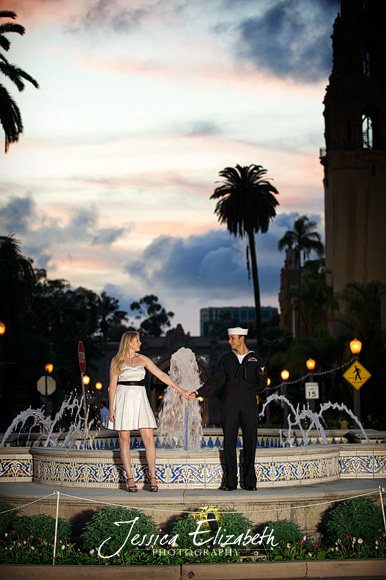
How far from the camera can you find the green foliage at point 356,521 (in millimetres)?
8812

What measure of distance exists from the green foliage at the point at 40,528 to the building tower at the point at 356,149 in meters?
57.5

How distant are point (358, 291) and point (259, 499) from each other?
47705 millimetres

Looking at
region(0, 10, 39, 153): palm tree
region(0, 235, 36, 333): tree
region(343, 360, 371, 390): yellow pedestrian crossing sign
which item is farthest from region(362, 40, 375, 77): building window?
region(343, 360, 371, 390): yellow pedestrian crossing sign

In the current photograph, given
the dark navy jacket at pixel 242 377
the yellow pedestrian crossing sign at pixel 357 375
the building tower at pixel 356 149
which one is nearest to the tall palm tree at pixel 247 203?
the building tower at pixel 356 149

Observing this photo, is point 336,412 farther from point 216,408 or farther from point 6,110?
point 216,408

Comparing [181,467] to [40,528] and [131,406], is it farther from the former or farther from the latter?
[40,528]

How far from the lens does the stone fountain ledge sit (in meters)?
10.5

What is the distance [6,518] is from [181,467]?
2.40 metres

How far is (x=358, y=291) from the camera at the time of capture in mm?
55969

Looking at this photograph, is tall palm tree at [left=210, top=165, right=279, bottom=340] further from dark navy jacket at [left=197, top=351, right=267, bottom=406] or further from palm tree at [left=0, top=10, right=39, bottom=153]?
dark navy jacket at [left=197, top=351, right=267, bottom=406]

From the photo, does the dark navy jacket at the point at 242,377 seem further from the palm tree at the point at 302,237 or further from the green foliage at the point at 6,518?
the palm tree at the point at 302,237

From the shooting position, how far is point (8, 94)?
2725 cm

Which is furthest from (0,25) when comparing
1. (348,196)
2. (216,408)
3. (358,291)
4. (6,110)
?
(216,408)

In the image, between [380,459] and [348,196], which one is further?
[348,196]
